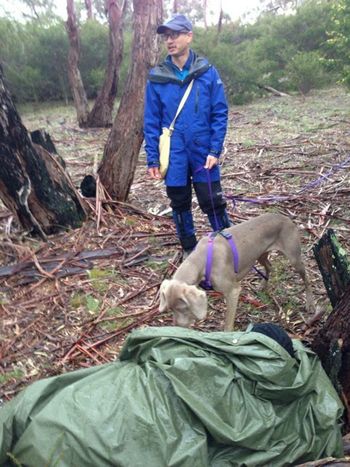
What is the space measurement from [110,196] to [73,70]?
8121mm

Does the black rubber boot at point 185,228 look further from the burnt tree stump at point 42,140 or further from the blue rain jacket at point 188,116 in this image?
the burnt tree stump at point 42,140

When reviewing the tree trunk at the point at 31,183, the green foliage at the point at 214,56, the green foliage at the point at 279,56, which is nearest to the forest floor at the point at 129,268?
the tree trunk at the point at 31,183

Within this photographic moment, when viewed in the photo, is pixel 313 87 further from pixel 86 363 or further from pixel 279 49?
pixel 86 363

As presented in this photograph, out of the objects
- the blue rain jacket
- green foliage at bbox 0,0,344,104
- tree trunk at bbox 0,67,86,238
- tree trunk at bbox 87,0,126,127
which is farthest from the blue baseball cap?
green foliage at bbox 0,0,344,104

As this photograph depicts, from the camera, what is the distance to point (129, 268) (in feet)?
17.3

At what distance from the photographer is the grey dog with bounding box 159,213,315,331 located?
369 cm

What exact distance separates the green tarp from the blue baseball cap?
2746 millimetres

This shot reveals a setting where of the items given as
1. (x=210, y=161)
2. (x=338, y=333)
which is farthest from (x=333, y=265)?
(x=210, y=161)

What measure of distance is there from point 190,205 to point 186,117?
0.96 m

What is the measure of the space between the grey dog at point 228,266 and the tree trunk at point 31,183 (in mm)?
2383

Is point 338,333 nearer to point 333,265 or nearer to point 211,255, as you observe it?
point 333,265

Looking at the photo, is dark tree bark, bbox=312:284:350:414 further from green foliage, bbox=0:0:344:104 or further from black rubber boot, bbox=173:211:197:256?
green foliage, bbox=0:0:344:104

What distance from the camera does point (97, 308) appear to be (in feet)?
15.1

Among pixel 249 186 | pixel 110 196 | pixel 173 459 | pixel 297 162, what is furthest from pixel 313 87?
pixel 173 459
